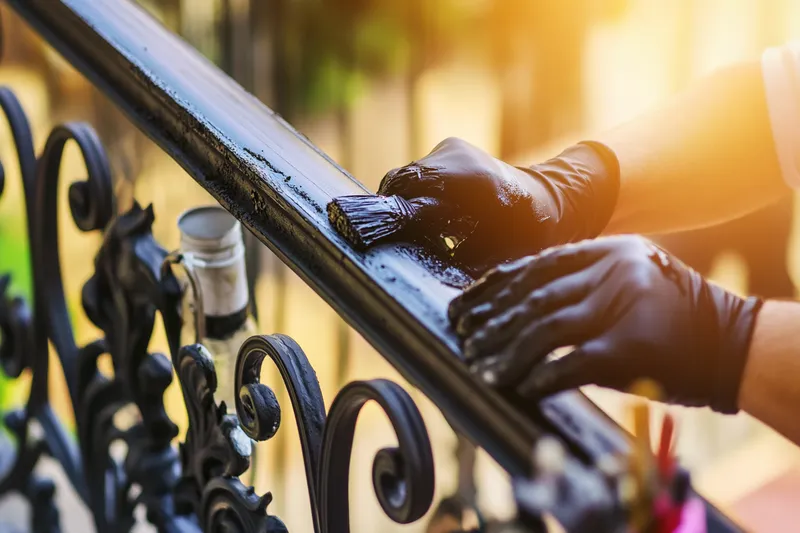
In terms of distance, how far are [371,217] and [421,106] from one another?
3.53m

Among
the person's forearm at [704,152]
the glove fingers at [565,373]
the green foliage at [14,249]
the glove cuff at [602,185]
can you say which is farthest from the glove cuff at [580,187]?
the green foliage at [14,249]

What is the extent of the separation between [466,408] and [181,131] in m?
0.44

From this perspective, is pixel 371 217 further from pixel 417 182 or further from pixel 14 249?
pixel 14 249

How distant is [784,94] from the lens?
4.23ft

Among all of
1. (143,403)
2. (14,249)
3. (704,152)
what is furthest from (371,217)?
(14,249)

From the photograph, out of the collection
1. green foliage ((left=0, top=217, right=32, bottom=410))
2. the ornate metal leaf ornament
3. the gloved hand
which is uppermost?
the gloved hand

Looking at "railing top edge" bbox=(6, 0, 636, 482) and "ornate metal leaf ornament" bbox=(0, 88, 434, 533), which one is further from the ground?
"railing top edge" bbox=(6, 0, 636, 482)

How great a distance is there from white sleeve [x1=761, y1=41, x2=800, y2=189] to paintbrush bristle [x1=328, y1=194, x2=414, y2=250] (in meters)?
0.88

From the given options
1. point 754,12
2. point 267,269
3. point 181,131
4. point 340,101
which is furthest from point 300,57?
point 181,131

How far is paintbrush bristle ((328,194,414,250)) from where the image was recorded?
25.0 inches

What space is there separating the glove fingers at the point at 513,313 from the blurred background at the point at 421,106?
2.23 meters

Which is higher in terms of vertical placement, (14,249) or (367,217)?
(367,217)

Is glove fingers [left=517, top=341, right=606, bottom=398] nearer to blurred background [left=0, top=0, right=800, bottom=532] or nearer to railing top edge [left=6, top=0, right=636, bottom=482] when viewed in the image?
railing top edge [left=6, top=0, right=636, bottom=482]

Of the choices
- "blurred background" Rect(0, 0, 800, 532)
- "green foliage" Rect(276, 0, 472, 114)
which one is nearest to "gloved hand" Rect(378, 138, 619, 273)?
"blurred background" Rect(0, 0, 800, 532)
